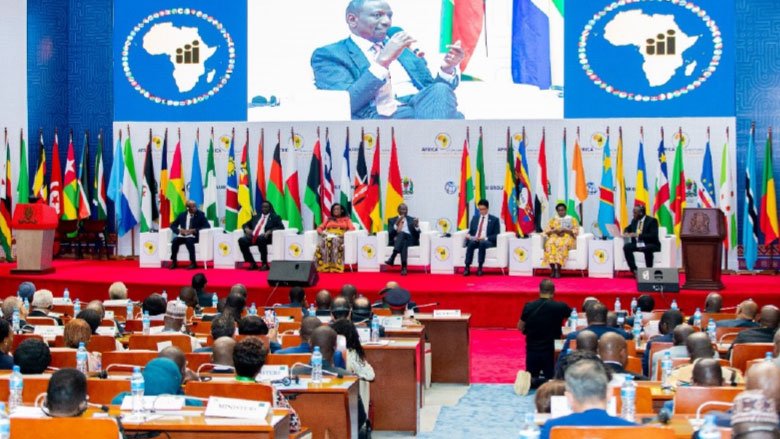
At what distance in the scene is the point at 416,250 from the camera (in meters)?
17.8

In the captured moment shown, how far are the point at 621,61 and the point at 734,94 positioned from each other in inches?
70.8

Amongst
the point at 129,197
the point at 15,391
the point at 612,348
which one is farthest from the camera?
the point at 129,197

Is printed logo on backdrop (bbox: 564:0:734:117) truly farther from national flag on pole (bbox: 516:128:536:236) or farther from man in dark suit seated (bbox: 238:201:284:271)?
man in dark suit seated (bbox: 238:201:284:271)

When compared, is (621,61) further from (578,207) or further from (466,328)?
(466,328)

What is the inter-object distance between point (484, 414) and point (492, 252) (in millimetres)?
7420

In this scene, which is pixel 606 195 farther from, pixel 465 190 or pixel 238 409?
pixel 238 409

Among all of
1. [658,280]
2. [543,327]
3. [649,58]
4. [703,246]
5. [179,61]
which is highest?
[179,61]

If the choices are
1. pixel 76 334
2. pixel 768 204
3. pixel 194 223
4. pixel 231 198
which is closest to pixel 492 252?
pixel 768 204

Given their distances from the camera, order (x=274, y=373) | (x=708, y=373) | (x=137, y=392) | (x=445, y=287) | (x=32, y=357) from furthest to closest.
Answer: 1. (x=445, y=287)
2. (x=274, y=373)
3. (x=32, y=357)
4. (x=708, y=373)
5. (x=137, y=392)

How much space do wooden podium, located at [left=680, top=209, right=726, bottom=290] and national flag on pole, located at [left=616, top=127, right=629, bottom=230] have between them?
2863 mm

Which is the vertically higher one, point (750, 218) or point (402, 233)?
point (750, 218)

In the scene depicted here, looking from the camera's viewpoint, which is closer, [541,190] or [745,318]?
[745,318]

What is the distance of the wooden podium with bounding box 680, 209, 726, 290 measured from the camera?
14844 mm

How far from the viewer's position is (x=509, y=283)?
16.2m
